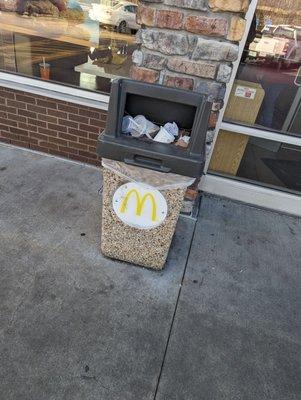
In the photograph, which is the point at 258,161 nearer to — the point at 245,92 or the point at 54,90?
the point at 245,92

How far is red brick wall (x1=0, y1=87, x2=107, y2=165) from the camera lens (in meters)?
3.12

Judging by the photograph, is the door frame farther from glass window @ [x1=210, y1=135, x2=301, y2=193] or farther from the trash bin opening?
the trash bin opening

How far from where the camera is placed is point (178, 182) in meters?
1.85

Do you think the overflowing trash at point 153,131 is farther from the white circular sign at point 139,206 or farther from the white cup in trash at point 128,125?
the white circular sign at point 139,206

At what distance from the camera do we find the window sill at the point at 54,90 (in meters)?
3.03

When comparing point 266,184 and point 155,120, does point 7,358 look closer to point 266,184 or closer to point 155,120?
point 155,120

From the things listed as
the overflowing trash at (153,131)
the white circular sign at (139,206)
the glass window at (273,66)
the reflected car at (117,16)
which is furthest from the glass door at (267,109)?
the white circular sign at (139,206)

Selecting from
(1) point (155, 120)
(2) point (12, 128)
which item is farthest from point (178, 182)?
(2) point (12, 128)

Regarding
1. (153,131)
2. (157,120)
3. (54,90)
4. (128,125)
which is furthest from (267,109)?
(54,90)

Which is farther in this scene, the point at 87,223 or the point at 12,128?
the point at 12,128

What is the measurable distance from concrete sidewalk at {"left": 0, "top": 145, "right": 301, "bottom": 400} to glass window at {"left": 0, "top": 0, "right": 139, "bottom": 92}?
122cm

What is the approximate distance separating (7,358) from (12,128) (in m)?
2.46

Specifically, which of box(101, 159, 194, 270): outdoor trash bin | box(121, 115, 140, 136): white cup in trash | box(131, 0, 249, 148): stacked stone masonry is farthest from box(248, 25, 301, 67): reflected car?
box(101, 159, 194, 270): outdoor trash bin

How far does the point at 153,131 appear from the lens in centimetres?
185
